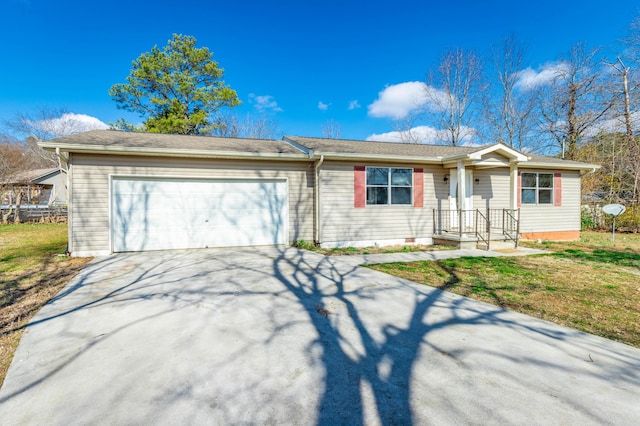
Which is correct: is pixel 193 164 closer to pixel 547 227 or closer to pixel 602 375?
pixel 602 375

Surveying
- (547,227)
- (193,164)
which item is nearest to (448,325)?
(193,164)

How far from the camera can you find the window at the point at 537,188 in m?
10.8

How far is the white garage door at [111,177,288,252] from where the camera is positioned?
7828 millimetres

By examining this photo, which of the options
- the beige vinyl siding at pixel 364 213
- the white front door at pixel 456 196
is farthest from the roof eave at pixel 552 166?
the beige vinyl siding at pixel 364 213

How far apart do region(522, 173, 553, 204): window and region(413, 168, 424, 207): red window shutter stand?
3813 mm

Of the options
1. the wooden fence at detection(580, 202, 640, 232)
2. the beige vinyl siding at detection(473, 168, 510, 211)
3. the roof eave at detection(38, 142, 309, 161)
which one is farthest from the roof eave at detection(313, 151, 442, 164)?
the wooden fence at detection(580, 202, 640, 232)

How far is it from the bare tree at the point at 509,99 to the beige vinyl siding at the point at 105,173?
18.6 m

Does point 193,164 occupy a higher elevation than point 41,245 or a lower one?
higher

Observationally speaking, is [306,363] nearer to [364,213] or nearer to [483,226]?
[364,213]

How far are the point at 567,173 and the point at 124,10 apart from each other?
1775cm

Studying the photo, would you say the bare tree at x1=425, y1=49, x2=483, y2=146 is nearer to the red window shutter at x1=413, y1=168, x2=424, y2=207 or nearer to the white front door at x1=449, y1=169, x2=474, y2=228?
the white front door at x1=449, y1=169, x2=474, y2=228

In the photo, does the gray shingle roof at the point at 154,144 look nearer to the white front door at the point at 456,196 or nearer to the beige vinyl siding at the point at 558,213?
the white front door at the point at 456,196

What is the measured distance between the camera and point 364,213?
926 cm

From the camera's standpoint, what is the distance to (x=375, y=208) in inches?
368
